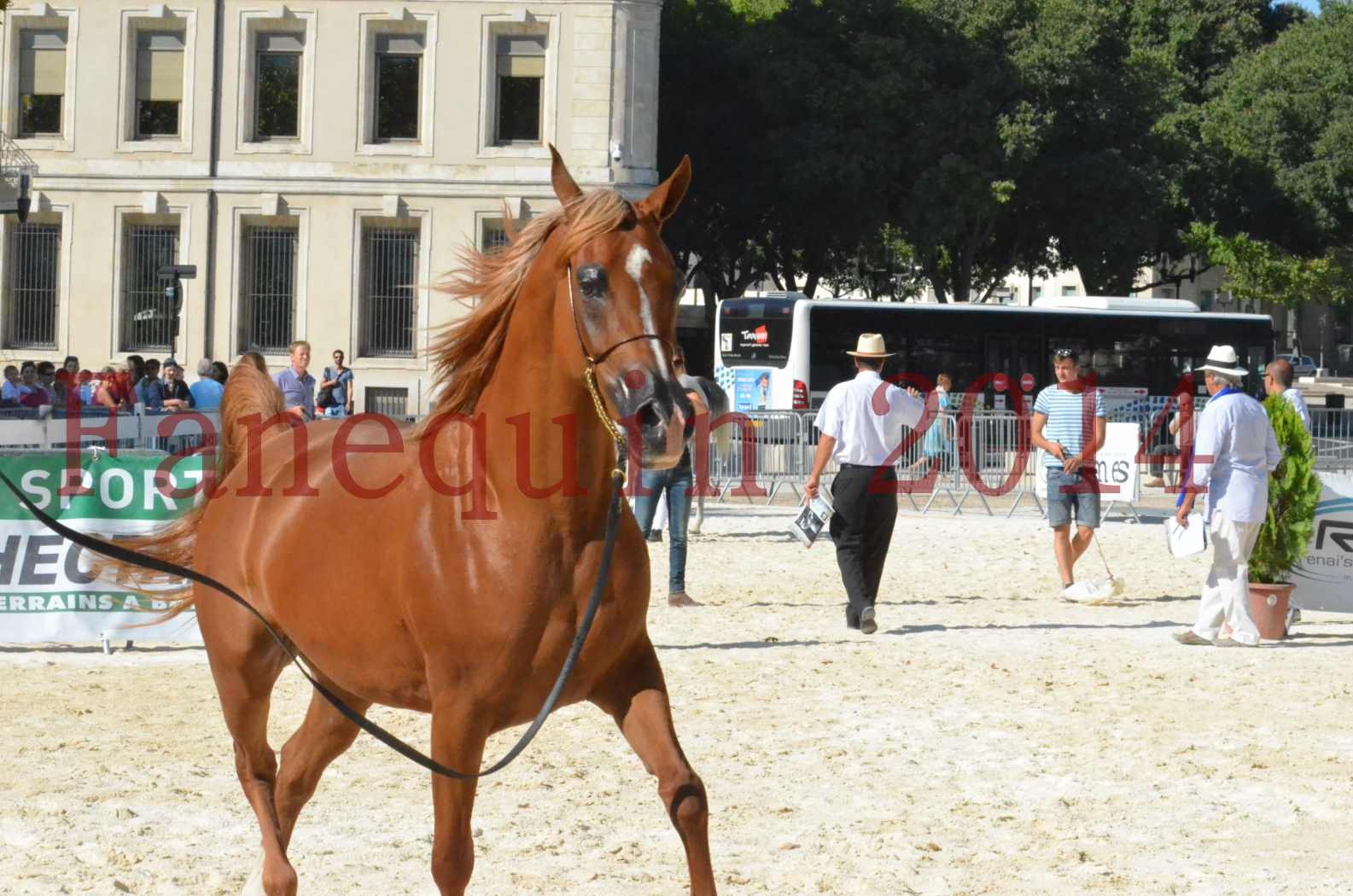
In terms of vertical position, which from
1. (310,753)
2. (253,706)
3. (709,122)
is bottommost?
(310,753)

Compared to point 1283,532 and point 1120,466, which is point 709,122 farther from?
point 1283,532

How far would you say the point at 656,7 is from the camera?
35.5 m

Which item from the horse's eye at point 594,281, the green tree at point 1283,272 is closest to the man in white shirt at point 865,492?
the horse's eye at point 594,281

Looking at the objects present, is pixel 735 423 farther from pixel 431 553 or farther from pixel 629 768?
pixel 431 553

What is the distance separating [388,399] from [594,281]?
31.4m

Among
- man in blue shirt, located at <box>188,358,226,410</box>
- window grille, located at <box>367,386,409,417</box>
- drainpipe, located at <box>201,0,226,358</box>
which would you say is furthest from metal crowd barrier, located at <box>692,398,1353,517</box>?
drainpipe, located at <box>201,0,226,358</box>

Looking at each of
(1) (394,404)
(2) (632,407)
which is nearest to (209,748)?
(2) (632,407)

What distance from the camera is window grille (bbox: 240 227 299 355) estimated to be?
35906 millimetres

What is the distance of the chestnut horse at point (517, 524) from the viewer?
4.23 m

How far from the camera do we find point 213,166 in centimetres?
3588

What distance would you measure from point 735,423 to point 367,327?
50.1ft

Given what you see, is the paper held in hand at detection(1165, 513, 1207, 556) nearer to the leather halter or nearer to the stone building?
the leather halter

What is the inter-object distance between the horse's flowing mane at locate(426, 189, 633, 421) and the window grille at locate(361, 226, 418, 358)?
30929 mm

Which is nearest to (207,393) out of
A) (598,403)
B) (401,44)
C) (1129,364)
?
(598,403)
